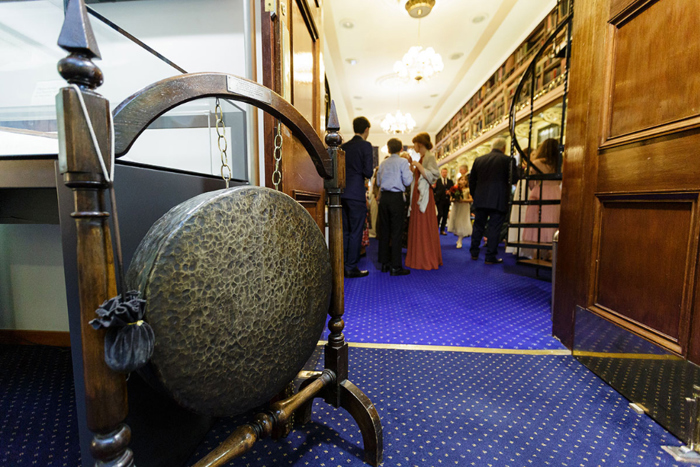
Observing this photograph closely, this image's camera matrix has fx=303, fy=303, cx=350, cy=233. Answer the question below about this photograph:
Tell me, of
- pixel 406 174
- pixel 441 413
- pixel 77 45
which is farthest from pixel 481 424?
pixel 406 174

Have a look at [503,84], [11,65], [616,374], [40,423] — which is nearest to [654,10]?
[616,374]

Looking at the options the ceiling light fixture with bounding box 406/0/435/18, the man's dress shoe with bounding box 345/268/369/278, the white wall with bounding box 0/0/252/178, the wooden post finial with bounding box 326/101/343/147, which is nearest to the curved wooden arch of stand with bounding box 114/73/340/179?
the wooden post finial with bounding box 326/101/343/147

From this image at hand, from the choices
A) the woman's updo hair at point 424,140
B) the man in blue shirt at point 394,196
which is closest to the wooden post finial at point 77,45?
the man in blue shirt at point 394,196

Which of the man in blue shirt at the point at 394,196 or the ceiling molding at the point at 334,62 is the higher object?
the ceiling molding at the point at 334,62

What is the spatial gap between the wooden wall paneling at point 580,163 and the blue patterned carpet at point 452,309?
1.14ft

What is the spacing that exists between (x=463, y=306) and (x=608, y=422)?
129cm

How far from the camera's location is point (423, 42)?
5.84 metres

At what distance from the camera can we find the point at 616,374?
1.30 m

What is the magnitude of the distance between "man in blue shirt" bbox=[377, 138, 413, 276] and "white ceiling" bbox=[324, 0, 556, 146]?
9.37ft

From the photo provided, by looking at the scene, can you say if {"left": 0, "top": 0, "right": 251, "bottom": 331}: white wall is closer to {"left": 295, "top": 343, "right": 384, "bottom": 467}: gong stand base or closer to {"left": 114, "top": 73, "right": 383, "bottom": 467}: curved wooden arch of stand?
{"left": 114, "top": 73, "right": 383, "bottom": 467}: curved wooden arch of stand

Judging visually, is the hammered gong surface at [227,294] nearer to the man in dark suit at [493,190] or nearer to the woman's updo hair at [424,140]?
the woman's updo hair at [424,140]

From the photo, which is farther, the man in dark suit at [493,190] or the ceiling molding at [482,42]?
the ceiling molding at [482,42]

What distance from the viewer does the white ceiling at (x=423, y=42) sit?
185 inches

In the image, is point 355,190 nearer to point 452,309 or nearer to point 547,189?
point 452,309
